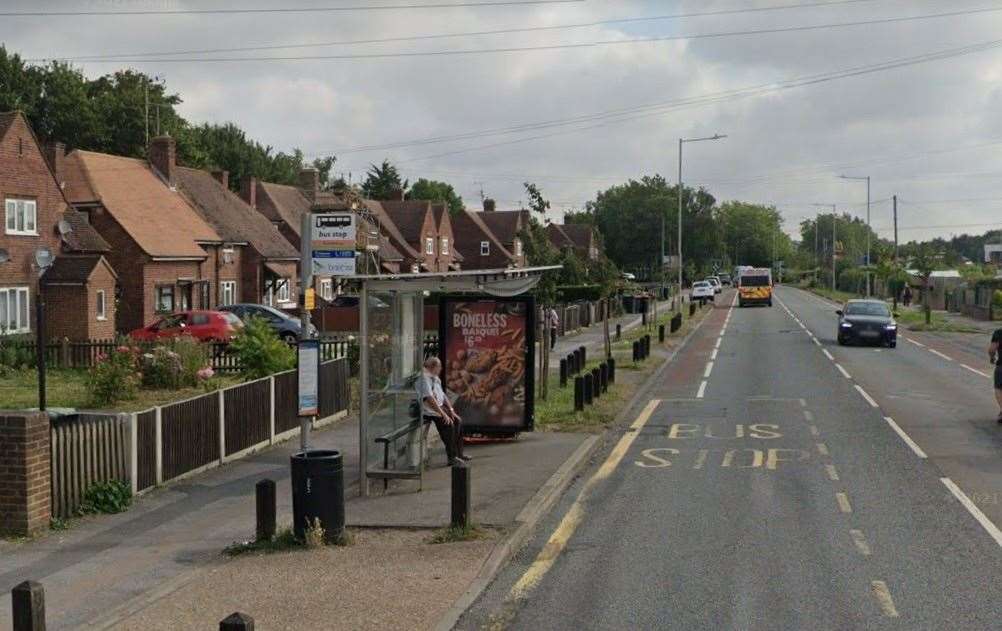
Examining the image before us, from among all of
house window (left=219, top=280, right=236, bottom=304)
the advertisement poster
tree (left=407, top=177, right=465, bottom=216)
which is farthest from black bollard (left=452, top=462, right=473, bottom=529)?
tree (left=407, top=177, right=465, bottom=216)

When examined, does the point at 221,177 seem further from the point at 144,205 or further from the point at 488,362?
the point at 488,362

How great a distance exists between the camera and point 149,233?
136ft

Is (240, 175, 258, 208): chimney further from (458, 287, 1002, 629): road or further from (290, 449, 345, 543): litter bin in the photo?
(290, 449, 345, 543): litter bin

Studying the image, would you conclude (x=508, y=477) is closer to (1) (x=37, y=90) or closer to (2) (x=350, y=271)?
(2) (x=350, y=271)

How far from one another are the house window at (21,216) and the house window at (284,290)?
16732 mm

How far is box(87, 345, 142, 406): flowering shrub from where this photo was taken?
20.9m

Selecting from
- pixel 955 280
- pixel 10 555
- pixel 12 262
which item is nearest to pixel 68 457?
pixel 10 555

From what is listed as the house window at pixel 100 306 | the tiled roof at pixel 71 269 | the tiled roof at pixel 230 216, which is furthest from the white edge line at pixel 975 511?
the tiled roof at pixel 230 216

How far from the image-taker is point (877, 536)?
10609 millimetres

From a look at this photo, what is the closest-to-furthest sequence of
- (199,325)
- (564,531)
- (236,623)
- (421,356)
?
A: (236,623) → (564,531) → (421,356) → (199,325)

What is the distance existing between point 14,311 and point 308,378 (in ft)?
86.3

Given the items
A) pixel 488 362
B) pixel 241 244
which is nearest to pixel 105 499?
pixel 488 362

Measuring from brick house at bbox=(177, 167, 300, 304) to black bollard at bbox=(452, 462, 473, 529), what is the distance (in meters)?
36.7

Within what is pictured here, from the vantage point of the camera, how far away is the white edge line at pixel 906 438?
51.3ft
